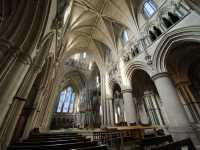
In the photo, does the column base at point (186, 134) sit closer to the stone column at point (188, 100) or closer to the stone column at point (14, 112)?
the stone column at point (188, 100)

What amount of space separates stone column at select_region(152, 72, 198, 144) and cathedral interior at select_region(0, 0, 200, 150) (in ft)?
0.15

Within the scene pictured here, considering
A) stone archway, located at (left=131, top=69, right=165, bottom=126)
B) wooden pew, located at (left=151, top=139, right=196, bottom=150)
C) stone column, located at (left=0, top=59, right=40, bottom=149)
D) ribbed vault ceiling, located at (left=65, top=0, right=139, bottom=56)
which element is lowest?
wooden pew, located at (left=151, top=139, right=196, bottom=150)

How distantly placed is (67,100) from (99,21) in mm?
15793

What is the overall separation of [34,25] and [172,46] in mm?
7387

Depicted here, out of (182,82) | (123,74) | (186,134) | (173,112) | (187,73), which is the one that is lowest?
(186,134)

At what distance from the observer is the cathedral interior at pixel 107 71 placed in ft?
9.66

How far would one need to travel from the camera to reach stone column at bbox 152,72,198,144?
16.5 feet

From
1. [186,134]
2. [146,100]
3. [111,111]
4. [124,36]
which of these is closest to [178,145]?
[186,134]

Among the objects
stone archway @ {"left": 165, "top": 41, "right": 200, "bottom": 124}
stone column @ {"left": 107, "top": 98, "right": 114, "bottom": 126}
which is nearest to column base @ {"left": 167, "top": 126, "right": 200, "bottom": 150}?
stone archway @ {"left": 165, "top": 41, "right": 200, "bottom": 124}

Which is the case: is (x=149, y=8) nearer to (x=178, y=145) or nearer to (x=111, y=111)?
(x=178, y=145)

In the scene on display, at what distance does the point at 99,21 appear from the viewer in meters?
13.1

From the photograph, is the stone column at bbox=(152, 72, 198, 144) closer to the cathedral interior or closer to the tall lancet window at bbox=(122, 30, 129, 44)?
the cathedral interior

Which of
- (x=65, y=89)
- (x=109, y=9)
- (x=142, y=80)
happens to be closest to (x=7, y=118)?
(x=142, y=80)

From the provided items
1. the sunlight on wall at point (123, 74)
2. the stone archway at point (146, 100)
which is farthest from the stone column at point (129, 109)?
the stone archway at point (146, 100)
